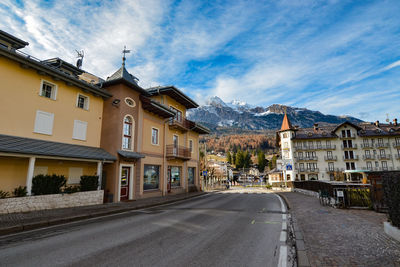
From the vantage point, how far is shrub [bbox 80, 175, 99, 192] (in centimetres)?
1257

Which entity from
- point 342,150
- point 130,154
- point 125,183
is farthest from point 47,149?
point 342,150

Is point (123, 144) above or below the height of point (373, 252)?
above

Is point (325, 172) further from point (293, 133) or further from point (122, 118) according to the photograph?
point (122, 118)

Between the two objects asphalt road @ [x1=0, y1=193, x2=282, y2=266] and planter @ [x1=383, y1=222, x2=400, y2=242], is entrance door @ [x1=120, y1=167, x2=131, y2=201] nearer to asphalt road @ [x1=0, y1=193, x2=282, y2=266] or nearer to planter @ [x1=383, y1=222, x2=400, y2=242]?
asphalt road @ [x1=0, y1=193, x2=282, y2=266]

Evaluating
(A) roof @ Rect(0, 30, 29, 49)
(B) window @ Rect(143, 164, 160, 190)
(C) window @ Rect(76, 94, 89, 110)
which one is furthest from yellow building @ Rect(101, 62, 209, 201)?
(A) roof @ Rect(0, 30, 29, 49)

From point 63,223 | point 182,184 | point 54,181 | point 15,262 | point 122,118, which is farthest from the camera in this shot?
point 182,184

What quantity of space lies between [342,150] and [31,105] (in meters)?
61.7

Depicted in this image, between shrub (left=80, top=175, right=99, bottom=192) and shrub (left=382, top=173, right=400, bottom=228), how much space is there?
45.9 ft

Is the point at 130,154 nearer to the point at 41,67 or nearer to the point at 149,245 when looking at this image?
the point at 41,67

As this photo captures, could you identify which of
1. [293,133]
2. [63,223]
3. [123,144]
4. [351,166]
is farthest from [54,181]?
[351,166]

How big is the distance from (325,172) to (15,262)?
60190 mm

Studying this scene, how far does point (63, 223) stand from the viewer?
8.28m

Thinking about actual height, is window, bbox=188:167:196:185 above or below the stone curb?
above

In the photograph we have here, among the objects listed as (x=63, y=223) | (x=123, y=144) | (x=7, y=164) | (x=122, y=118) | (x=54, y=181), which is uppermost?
(x=122, y=118)
